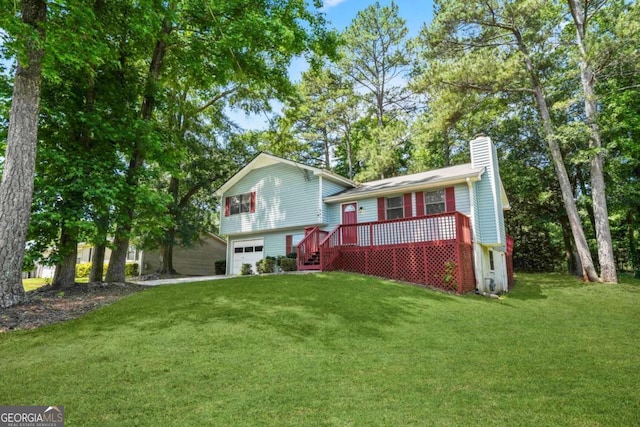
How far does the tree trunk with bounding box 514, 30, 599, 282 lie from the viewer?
16.7 m

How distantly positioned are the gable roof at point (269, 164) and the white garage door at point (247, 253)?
3381mm

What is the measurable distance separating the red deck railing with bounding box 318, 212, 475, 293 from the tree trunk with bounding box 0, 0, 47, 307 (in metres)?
8.92

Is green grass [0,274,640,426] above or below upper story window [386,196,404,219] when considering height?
below

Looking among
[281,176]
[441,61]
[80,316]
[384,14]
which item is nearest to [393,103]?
[384,14]

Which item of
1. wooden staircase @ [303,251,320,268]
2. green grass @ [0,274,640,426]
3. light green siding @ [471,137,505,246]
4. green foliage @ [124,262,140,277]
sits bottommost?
green grass @ [0,274,640,426]

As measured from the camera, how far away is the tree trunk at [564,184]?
16.7m

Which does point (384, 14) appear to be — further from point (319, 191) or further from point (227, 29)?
point (227, 29)

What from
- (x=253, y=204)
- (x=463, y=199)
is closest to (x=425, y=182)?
(x=463, y=199)

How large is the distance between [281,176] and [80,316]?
12.1 meters

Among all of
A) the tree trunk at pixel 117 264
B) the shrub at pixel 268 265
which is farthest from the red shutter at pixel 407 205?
the tree trunk at pixel 117 264

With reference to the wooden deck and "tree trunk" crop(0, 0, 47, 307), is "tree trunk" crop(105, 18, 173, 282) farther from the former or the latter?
the wooden deck

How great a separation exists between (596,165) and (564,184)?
1.50 meters

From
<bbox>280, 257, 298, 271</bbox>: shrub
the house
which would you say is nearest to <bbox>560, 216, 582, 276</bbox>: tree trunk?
the house

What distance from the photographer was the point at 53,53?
297 inches
